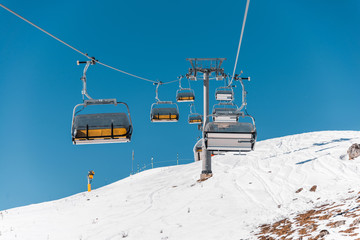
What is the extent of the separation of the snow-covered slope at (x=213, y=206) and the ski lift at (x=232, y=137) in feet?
8.34

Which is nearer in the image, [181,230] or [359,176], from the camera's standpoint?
[181,230]

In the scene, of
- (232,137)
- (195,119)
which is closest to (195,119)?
(195,119)

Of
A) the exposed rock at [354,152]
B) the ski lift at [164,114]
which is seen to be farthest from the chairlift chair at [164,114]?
the exposed rock at [354,152]

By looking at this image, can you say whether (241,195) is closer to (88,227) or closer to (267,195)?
(267,195)

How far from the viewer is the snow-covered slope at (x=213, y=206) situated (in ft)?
36.0

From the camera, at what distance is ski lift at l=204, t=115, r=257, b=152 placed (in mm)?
8102

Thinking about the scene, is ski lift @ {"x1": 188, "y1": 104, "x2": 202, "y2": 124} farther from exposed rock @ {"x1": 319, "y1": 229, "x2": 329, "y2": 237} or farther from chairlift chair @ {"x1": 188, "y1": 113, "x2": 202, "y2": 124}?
exposed rock @ {"x1": 319, "y1": 229, "x2": 329, "y2": 237}

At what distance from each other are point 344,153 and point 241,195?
7.02m

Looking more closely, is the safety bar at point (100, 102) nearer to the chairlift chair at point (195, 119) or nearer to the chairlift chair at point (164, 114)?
the chairlift chair at point (164, 114)

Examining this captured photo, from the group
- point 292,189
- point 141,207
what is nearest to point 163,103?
point 141,207

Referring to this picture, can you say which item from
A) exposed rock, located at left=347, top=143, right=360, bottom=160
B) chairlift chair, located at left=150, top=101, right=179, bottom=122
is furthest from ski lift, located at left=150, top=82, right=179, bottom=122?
exposed rock, located at left=347, top=143, right=360, bottom=160

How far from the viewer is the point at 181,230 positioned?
36.1 feet

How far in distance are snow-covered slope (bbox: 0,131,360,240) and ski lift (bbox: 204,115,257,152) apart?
254 centimetres

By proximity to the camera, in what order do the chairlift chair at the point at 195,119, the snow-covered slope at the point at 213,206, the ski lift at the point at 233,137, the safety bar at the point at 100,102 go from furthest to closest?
the chairlift chair at the point at 195,119 < the snow-covered slope at the point at 213,206 < the ski lift at the point at 233,137 < the safety bar at the point at 100,102
